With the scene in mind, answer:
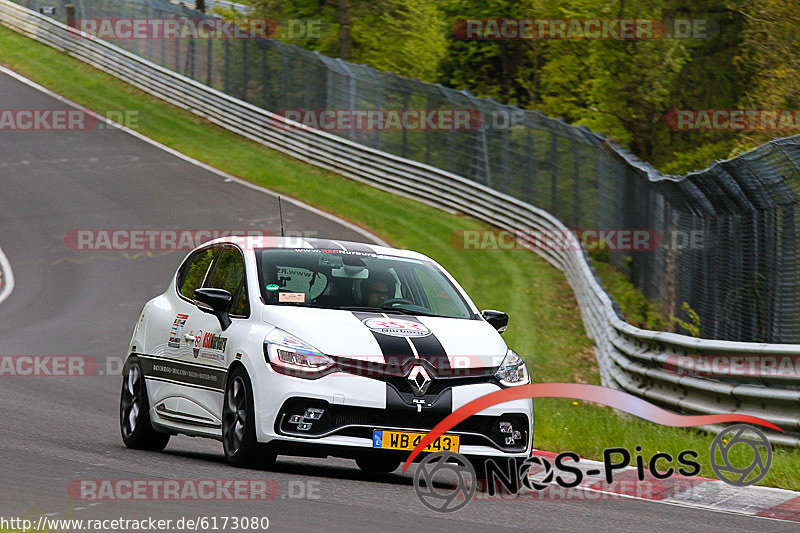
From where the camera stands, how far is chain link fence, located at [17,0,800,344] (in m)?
11.7

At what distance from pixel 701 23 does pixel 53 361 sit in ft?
99.9

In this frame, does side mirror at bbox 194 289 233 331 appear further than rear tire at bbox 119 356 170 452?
No

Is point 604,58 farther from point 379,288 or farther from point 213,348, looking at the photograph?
point 213,348

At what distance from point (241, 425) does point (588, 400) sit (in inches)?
303

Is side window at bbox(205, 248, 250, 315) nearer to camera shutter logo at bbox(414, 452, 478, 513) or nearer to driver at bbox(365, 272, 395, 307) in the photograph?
driver at bbox(365, 272, 395, 307)

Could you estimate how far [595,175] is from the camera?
86.1ft

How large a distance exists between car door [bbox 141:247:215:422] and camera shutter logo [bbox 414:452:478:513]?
6.71ft

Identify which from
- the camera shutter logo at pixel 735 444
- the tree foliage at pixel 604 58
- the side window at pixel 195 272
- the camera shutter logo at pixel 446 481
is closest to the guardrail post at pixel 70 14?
the tree foliage at pixel 604 58

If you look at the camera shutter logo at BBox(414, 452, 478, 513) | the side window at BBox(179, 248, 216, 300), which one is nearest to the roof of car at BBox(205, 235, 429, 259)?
the side window at BBox(179, 248, 216, 300)

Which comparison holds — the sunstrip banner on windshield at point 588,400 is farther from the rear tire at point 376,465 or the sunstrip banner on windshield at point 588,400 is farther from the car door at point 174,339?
the car door at point 174,339

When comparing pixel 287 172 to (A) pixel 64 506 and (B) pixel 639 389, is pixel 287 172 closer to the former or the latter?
(B) pixel 639 389

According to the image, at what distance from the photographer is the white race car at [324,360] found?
27.6ft

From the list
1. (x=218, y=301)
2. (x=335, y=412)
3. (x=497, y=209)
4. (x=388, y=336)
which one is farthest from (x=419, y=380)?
(x=497, y=209)

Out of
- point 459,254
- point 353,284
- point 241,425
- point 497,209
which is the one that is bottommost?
point 459,254
